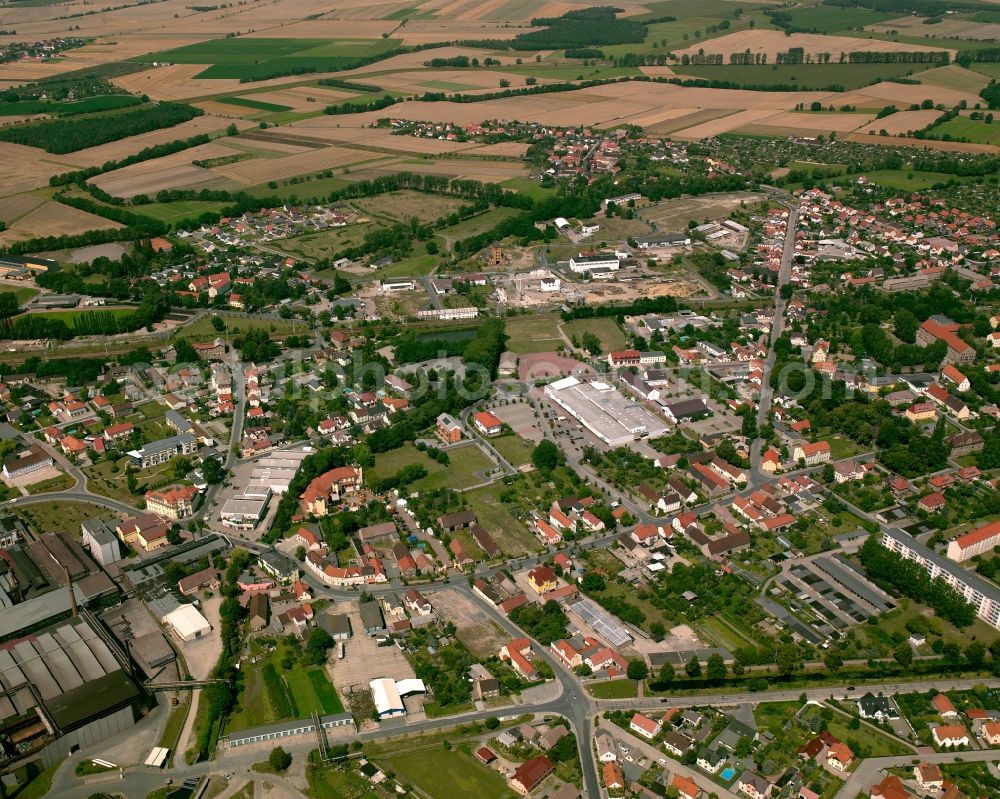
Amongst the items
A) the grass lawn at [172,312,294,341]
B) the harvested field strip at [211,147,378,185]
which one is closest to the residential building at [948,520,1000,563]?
the grass lawn at [172,312,294,341]

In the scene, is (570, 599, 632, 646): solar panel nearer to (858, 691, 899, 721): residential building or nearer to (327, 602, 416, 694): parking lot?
(327, 602, 416, 694): parking lot

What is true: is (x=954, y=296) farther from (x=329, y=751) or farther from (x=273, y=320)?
(x=329, y=751)

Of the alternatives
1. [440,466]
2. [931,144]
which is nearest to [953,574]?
[440,466]

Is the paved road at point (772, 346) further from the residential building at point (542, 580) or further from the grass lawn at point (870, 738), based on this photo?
the grass lawn at point (870, 738)

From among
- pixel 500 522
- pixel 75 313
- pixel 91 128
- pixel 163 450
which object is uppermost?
pixel 91 128

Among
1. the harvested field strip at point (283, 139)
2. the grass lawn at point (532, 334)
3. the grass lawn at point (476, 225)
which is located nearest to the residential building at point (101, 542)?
the grass lawn at point (532, 334)

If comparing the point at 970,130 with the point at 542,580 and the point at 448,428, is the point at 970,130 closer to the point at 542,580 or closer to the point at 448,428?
the point at 448,428

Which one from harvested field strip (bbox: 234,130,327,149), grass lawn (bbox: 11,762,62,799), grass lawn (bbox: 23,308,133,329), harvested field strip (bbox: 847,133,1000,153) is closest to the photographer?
grass lawn (bbox: 11,762,62,799)

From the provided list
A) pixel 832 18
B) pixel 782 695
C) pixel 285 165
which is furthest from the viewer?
pixel 832 18
